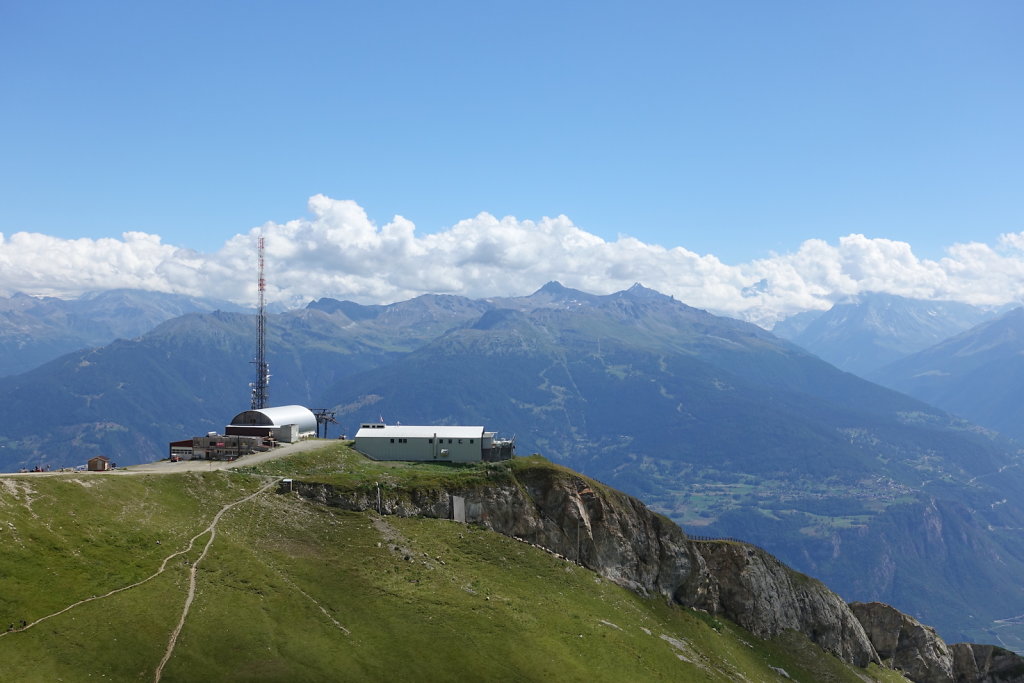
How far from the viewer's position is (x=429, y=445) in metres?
130

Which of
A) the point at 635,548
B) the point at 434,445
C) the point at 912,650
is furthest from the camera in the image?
the point at 912,650

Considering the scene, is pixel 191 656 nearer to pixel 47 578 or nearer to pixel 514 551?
pixel 47 578

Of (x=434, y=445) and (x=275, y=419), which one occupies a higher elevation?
(x=275, y=419)

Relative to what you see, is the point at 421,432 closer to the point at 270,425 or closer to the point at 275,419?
the point at 270,425

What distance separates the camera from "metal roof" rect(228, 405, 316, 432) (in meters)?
140

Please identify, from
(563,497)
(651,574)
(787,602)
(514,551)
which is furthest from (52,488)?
(787,602)

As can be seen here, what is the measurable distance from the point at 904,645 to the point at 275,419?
132 meters

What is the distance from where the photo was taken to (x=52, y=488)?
85.8 metres

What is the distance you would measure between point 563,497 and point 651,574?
20.2 m

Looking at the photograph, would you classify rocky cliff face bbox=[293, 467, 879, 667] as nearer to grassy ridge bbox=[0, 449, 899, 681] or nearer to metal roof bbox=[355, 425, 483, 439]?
grassy ridge bbox=[0, 449, 899, 681]

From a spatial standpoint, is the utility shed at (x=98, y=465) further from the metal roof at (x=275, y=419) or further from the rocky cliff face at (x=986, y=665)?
the rocky cliff face at (x=986, y=665)

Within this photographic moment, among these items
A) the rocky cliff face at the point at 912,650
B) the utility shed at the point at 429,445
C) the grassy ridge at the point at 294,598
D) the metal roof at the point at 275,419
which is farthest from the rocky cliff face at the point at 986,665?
the metal roof at the point at 275,419

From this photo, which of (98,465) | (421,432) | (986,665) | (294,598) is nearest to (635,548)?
(421,432)

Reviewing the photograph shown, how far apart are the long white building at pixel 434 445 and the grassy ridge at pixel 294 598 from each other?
44.7ft
